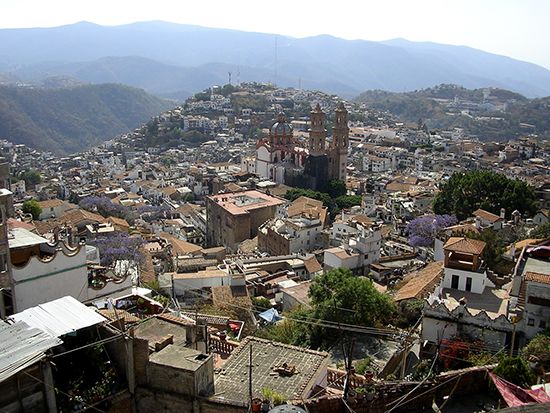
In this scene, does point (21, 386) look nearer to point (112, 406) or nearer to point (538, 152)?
point (112, 406)

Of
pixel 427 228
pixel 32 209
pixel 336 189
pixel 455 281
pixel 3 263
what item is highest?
pixel 3 263

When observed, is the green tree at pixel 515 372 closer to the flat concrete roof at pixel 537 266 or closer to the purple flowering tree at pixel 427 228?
the flat concrete roof at pixel 537 266

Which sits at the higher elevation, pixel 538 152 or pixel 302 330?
pixel 302 330

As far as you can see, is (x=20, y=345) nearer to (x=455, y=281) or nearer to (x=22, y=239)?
(x=22, y=239)

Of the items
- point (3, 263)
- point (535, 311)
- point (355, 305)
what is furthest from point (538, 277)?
point (3, 263)

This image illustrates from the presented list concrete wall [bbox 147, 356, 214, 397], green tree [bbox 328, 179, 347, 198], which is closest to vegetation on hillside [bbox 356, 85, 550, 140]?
green tree [bbox 328, 179, 347, 198]

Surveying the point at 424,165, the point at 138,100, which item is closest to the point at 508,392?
the point at 424,165

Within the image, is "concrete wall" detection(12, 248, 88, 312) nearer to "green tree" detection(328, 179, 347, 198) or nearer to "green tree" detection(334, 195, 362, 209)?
"green tree" detection(334, 195, 362, 209)

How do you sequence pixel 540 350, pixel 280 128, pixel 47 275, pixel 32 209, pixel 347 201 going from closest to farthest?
pixel 540 350
pixel 47 275
pixel 32 209
pixel 347 201
pixel 280 128
